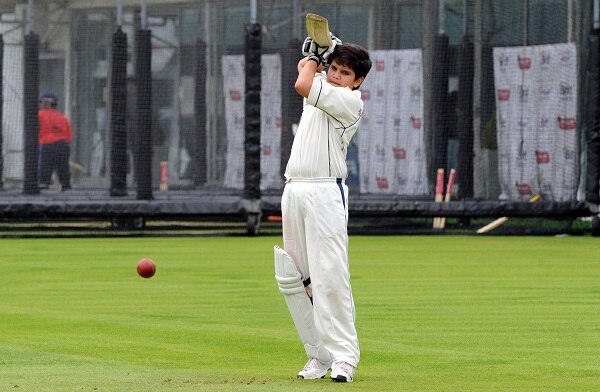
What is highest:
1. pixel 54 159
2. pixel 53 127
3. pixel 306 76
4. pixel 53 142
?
pixel 306 76

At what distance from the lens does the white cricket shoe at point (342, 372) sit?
7434 millimetres

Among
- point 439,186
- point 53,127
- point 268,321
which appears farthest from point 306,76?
point 53,127

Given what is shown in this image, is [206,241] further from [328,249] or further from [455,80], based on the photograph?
[328,249]

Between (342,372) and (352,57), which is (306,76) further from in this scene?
(342,372)

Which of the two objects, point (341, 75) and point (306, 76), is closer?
point (306, 76)

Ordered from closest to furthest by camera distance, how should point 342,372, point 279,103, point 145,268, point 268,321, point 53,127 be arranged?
point 342,372, point 268,321, point 145,268, point 53,127, point 279,103

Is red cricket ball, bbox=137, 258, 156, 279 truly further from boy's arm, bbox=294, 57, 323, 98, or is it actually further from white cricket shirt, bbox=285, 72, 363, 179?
boy's arm, bbox=294, 57, 323, 98

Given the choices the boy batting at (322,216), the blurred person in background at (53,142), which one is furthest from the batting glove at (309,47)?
the blurred person in background at (53,142)

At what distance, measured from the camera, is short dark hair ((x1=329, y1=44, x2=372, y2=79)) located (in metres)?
7.66

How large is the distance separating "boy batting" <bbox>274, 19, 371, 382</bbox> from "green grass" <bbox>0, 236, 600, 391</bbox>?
0.78ft

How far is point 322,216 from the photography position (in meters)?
7.48

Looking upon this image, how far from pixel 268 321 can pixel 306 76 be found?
12.3 feet

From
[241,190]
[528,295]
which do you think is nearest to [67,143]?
[241,190]

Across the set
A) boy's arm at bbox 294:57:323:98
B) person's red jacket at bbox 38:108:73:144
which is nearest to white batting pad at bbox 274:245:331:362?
boy's arm at bbox 294:57:323:98
